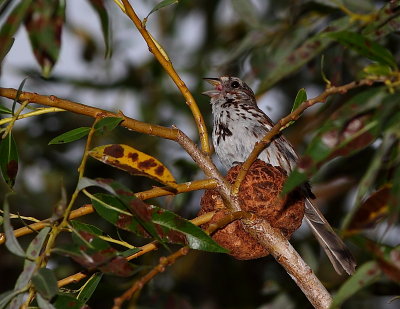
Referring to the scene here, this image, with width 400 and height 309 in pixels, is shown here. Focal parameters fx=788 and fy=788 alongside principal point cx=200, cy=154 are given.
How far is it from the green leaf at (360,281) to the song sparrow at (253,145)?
1.86 m

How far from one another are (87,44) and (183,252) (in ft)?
17.2

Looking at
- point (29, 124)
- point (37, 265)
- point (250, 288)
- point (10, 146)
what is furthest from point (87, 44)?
point (37, 265)

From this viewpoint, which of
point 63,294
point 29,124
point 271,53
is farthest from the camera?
point 29,124

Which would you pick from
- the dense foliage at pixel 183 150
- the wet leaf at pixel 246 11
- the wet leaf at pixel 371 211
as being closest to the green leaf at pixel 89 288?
the dense foliage at pixel 183 150

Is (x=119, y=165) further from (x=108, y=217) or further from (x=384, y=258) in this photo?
(x=384, y=258)

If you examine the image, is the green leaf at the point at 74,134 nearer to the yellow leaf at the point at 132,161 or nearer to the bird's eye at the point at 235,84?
the yellow leaf at the point at 132,161

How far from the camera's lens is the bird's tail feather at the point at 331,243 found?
14.0ft

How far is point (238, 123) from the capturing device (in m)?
4.96

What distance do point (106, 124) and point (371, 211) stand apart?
3.19 ft

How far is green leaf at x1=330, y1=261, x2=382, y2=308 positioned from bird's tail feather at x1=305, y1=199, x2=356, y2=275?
5.92ft

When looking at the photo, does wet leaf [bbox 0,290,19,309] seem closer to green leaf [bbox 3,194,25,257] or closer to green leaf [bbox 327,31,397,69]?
green leaf [bbox 3,194,25,257]

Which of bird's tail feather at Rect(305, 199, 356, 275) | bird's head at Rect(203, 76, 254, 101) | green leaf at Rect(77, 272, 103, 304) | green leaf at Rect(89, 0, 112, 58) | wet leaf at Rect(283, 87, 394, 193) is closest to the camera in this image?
wet leaf at Rect(283, 87, 394, 193)

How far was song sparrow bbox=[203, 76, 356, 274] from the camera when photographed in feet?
14.3

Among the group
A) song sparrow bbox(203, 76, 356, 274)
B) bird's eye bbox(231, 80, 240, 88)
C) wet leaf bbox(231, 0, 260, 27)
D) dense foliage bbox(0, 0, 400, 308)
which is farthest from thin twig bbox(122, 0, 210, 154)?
bird's eye bbox(231, 80, 240, 88)
